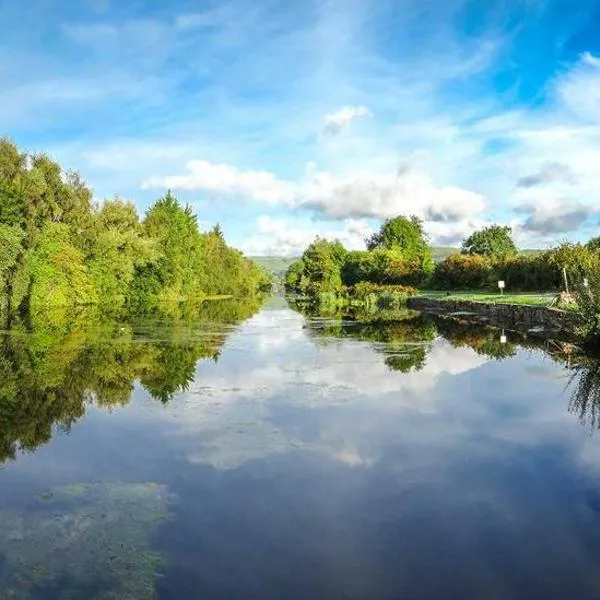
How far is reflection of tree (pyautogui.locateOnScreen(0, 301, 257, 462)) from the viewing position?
11906mm

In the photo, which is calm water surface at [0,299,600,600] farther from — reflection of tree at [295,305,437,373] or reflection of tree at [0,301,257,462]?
reflection of tree at [295,305,437,373]

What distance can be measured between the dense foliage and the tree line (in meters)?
22.3

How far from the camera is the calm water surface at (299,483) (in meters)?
5.75

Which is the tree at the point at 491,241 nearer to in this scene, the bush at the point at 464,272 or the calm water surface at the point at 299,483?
the bush at the point at 464,272

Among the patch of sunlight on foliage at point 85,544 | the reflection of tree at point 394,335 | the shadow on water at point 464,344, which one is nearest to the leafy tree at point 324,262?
the reflection of tree at point 394,335

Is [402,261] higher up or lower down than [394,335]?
higher up

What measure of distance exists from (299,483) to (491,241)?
7582 centimetres

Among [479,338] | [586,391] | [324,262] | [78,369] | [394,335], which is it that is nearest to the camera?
[586,391]

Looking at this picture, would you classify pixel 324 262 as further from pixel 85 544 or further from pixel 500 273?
pixel 85 544

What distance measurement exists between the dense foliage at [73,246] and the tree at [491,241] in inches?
1463

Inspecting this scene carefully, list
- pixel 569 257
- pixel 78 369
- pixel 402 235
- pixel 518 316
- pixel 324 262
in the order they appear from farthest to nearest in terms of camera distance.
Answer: pixel 402 235, pixel 324 262, pixel 569 257, pixel 518 316, pixel 78 369

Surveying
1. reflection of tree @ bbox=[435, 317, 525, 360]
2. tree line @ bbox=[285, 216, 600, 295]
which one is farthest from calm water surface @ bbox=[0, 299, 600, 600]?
tree line @ bbox=[285, 216, 600, 295]

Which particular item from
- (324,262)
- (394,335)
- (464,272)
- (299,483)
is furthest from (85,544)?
(324,262)

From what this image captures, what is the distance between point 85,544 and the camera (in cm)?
642
